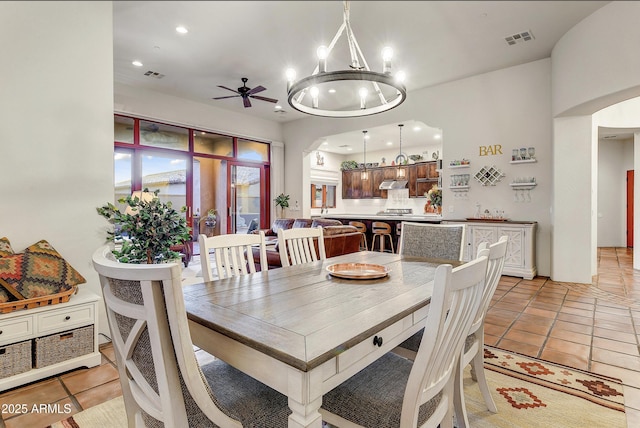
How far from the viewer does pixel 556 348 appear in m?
2.56

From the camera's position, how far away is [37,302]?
210cm

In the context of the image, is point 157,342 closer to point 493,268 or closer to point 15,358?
point 493,268

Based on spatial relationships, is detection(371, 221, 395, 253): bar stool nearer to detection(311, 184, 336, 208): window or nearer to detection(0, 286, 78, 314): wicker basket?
detection(311, 184, 336, 208): window

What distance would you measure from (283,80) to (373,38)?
6.37ft

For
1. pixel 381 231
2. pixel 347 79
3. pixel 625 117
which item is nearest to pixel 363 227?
pixel 381 231

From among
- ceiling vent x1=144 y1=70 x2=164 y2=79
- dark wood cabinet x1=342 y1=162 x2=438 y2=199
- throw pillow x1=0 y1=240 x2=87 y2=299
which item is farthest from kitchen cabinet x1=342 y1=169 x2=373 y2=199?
throw pillow x1=0 y1=240 x2=87 y2=299

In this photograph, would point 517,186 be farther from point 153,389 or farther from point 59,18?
point 59,18

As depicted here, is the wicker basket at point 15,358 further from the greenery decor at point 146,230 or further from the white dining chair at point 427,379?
the white dining chair at point 427,379

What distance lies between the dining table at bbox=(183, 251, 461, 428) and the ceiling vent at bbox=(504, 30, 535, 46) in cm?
405

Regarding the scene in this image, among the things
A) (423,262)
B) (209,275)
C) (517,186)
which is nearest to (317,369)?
(209,275)

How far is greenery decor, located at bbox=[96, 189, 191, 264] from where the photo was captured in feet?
7.84

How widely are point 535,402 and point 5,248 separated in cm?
354

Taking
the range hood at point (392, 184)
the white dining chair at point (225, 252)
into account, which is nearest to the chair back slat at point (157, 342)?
the white dining chair at point (225, 252)

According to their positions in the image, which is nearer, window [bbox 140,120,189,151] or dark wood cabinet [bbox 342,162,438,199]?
window [bbox 140,120,189,151]
